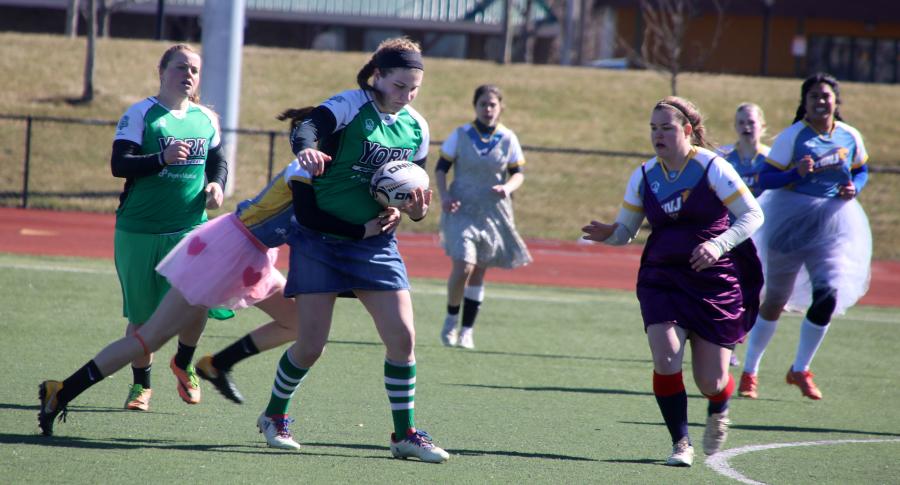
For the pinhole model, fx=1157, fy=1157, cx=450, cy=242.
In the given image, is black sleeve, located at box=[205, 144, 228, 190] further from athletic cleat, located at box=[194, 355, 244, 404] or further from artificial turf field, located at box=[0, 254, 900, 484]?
artificial turf field, located at box=[0, 254, 900, 484]

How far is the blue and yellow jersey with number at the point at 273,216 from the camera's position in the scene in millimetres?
5578

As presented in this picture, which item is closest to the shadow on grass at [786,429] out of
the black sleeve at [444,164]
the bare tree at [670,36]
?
the black sleeve at [444,164]

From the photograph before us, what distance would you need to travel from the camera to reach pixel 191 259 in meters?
5.51

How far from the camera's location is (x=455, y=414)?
21.5 ft

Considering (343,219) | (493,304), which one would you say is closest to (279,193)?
(343,219)

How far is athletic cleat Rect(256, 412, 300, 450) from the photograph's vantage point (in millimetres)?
5391

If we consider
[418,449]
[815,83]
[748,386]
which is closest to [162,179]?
[418,449]

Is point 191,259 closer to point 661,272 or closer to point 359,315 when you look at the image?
point 661,272

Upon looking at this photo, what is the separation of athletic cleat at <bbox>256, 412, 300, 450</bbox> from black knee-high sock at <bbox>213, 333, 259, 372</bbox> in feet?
2.11

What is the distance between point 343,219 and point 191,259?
0.82 m

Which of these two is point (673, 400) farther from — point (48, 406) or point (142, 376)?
point (48, 406)

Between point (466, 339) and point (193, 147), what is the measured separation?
12.7 ft

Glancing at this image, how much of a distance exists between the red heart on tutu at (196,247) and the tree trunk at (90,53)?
65.2 feet

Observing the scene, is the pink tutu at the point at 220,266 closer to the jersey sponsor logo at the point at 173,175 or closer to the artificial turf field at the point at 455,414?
the jersey sponsor logo at the point at 173,175
